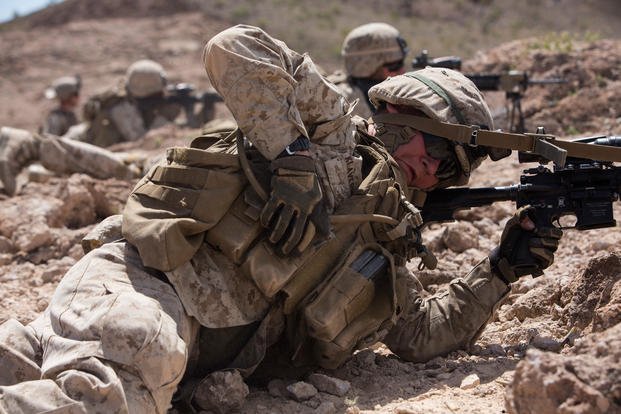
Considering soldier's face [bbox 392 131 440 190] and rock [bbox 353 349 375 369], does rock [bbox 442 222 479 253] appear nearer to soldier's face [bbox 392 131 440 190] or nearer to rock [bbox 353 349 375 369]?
soldier's face [bbox 392 131 440 190]

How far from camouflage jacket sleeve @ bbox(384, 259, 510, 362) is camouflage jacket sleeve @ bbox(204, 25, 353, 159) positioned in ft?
3.45

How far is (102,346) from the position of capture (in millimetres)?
3061

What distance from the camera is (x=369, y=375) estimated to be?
12.8 feet

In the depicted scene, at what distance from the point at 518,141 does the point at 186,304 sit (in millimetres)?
1574

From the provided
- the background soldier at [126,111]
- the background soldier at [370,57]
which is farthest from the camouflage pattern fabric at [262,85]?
the background soldier at [126,111]

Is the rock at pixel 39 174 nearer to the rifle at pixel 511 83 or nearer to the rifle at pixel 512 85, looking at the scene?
the rifle at pixel 511 83

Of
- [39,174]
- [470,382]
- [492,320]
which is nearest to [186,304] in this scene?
[470,382]

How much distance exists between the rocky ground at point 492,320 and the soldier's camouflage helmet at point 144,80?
5.63 meters

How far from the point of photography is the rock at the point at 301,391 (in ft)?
11.7

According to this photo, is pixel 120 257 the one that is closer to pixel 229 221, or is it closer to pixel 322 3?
pixel 229 221

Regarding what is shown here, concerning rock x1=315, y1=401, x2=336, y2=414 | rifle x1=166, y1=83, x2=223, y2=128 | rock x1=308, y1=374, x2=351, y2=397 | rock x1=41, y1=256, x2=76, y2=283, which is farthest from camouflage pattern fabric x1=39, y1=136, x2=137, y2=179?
rifle x1=166, y1=83, x2=223, y2=128

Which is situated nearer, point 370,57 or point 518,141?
point 518,141

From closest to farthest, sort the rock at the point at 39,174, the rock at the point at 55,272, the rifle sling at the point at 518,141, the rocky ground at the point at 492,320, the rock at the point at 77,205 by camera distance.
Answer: the rocky ground at the point at 492,320 < the rifle sling at the point at 518,141 < the rock at the point at 55,272 < the rock at the point at 77,205 < the rock at the point at 39,174

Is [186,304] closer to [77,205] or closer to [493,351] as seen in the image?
[493,351]
